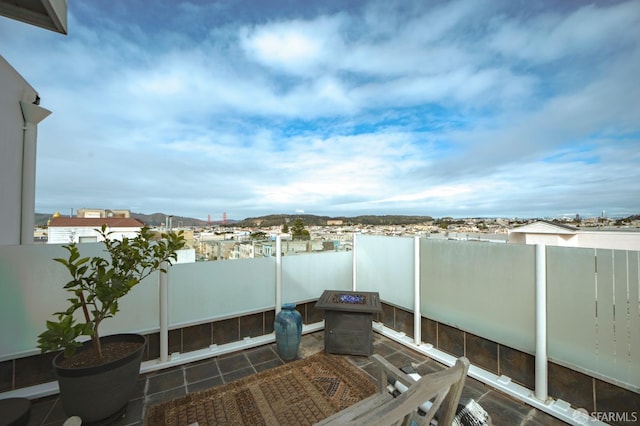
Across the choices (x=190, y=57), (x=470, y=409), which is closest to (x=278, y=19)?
(x=190, y=57)

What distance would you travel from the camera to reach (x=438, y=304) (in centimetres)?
307

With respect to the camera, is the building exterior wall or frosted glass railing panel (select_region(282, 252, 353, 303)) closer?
the building exterior wall

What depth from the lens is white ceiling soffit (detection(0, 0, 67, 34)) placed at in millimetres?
2360

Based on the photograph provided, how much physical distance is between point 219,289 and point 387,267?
241 centimetres

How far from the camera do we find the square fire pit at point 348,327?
300cm

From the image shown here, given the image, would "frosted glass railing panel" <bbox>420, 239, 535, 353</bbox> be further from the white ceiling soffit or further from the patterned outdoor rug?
the white ceiling soffit

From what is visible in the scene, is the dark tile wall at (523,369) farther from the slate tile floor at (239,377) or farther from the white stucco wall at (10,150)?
the white stucco wall at (10,150)

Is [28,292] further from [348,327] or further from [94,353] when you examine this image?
[348,327]

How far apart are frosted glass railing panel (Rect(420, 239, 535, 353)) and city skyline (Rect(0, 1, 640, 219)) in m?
2.74

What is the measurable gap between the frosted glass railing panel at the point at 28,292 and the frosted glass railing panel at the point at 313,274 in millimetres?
2201

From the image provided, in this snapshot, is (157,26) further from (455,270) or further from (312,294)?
(455,270)

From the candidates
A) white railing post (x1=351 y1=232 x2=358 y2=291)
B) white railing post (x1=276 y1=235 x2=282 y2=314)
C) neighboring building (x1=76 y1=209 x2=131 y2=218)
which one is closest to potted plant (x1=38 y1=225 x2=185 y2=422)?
white railing post (x1=276 y1=235 x2=282 y2=314)

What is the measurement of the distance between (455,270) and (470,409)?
6.27ft

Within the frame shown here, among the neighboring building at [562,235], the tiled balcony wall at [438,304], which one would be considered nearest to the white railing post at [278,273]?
the tiled balcony wall at [438,304]
